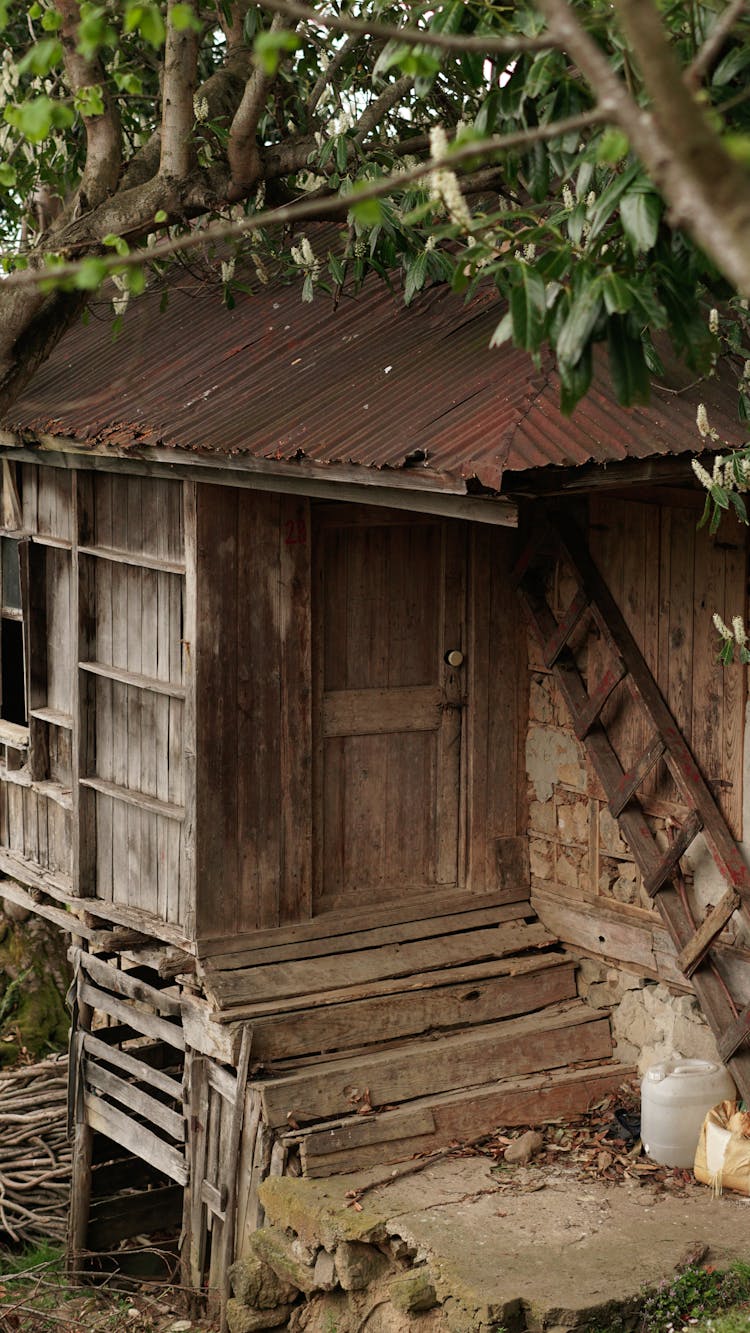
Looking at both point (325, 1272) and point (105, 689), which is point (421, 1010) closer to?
point (325, 1272)

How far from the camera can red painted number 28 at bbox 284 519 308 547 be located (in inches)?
296

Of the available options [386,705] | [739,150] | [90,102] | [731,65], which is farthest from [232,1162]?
[739,150]

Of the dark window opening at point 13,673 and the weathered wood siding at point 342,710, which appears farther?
the dark window opening at point 13,673

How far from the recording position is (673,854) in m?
7.08

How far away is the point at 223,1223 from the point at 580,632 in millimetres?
3317

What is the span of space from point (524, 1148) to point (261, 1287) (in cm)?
130

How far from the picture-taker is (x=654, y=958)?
7.59 meters

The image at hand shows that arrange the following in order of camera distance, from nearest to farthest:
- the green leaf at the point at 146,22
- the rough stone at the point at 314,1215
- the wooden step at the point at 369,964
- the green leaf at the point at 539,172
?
the green leaf at the point at 146,22, the green leaf at the point at 539,172, the rough stone at the point at 314,1215, the wooden step at the point at 369,964

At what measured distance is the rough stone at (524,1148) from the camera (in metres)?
7.02

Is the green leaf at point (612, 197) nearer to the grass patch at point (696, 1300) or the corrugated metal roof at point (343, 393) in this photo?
the corrugated metal roof at point (343, 393)

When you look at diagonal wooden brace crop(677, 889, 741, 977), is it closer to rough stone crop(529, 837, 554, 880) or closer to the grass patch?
rough stone crop(529, 837, 554, 880)

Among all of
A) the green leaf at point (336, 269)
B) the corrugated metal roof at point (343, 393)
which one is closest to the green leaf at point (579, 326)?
the corrugated metal roof at point (343, 393)

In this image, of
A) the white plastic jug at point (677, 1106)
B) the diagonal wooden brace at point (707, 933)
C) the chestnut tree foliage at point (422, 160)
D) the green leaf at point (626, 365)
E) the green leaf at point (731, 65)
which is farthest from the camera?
the white plastic jug at point (677, 1106)

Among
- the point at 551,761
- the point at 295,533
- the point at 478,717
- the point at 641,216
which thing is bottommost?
the point at 551,761
